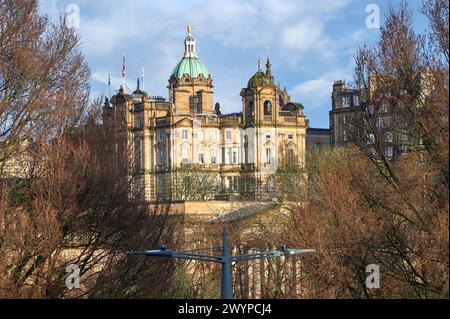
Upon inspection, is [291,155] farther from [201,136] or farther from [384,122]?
[384,122]

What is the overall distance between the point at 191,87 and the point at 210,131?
6743 mm

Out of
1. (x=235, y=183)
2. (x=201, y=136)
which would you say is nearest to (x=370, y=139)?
(x=235, y=183)

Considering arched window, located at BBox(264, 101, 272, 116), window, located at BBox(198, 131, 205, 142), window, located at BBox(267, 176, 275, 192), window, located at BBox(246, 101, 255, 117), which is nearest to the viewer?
window, located at BBox(267, 176, 275, 192)

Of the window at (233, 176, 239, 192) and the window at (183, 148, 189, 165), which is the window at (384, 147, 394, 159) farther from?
the window at (183, 148, 189, 165)

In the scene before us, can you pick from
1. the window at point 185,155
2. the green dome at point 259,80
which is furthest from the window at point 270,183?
the window at point 185,155

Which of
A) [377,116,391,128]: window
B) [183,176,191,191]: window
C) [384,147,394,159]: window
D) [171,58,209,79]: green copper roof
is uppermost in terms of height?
[171,58,209,79]: green copper roof

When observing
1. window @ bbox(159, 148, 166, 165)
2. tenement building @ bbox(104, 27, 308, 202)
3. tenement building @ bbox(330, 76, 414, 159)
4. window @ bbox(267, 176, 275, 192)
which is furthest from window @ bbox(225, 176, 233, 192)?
tenement building @ bbox(330, 76, 414, 159)

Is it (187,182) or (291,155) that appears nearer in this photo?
(187,182)

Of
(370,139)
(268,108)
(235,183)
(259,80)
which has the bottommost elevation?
(370,139)

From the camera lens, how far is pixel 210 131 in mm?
190125

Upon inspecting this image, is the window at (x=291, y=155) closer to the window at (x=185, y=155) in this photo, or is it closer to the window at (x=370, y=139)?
the window at (x=185, y=155)

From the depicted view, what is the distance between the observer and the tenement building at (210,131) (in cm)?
18350

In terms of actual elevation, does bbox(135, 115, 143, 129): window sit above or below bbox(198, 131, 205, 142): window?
above

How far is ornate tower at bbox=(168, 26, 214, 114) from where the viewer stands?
190000mm
